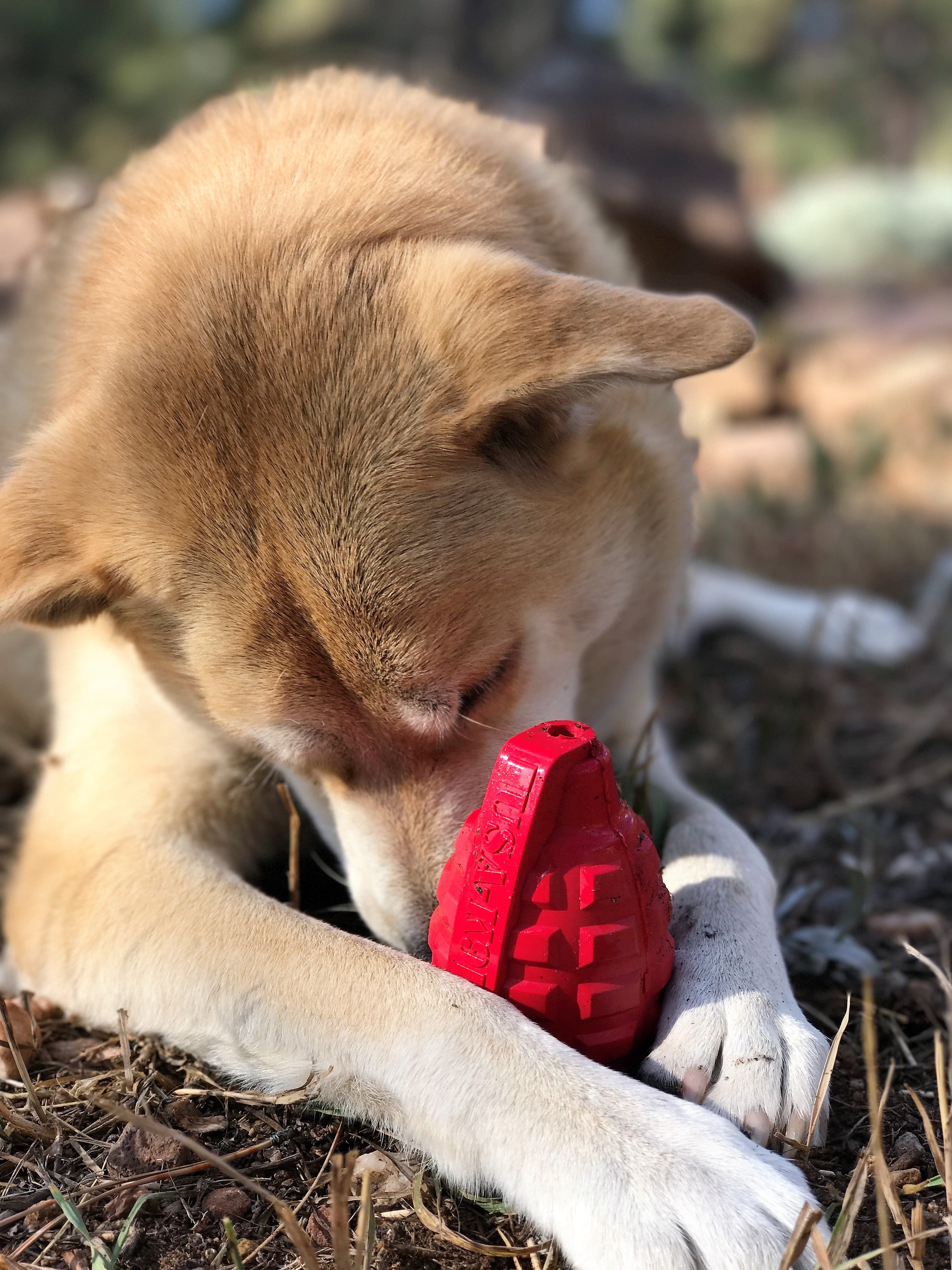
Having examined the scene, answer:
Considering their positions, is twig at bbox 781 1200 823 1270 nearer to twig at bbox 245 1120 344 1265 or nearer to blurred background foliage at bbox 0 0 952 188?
twig at bbox 245 1120 344 1265

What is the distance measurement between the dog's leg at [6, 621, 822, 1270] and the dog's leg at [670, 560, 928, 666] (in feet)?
5.62

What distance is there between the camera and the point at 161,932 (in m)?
1.85

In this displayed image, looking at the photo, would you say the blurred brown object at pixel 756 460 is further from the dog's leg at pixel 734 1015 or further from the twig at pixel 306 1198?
the twig at pixel 306 1198

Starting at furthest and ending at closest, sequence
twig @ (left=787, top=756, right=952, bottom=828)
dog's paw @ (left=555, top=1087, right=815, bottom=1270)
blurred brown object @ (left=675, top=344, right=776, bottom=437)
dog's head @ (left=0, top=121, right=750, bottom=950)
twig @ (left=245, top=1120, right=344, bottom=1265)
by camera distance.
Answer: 1. blurred brown object @ (left=675, top=344, right=776, bottom=437)
2. twig @ (left=787, top=756, right=952, bottom=828)
3. dog's head @ (left=0, top=121, right=750, bottom=950)
4. twig @ (left=245, top=1120, right=344, bottom=1265)
5. dog's paw @ (left=555, top=1087, right=815, bottom=1270)

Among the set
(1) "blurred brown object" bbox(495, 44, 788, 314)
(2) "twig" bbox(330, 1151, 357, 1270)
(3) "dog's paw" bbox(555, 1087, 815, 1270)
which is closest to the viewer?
(2) "twig" bbox(330, 1151, 357, 1270)

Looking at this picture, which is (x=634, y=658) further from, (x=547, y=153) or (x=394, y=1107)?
(x=547, y=153)

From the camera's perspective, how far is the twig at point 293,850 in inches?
74.9

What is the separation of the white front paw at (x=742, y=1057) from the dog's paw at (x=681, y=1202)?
0.07 meters

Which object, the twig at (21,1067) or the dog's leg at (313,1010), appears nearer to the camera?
the dog's leg at (313,1010)

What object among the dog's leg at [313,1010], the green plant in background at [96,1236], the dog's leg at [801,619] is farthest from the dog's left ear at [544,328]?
the dog's leg at [801,619]

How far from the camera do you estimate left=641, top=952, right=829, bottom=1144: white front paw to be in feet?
4.85

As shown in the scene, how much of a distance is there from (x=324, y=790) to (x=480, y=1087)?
630 mm

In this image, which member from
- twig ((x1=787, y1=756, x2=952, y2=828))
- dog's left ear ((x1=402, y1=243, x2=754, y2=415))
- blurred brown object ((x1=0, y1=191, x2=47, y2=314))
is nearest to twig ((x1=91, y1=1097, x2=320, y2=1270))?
dog's left ear ((x1=402, y1=243, x2=754, y2=415))

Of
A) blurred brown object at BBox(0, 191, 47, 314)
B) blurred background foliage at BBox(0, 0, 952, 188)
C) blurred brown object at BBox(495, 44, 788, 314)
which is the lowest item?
blurred brown object at BBox(0, 191, 47, 314)
